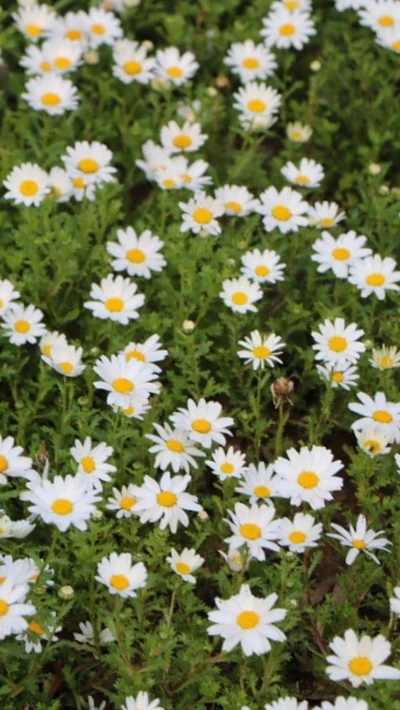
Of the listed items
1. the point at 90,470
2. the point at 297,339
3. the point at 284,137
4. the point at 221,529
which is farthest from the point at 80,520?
the point at 284,137

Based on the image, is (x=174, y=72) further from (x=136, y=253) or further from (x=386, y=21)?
(x=136, y=253)

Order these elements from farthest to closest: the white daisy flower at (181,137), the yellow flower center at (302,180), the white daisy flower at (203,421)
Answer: the white daisy flower at (181,137)
the yellow flower center at (302,180)
the white daisy flower at (203,421)

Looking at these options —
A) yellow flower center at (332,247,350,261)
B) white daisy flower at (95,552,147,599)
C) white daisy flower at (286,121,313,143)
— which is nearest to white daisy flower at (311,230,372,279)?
A: yellow flower center at (332,247,350,261)

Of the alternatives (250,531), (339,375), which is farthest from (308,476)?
(339,375)

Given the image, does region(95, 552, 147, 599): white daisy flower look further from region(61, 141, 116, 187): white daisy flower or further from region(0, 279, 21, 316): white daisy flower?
region(61, 141, 116, 187): white daisy flower

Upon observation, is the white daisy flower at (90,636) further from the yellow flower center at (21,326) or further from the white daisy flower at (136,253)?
the white daisy flower at (136,253)

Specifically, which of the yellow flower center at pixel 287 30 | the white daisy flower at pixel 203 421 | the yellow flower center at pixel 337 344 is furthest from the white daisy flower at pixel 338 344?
the yellow flower center at pixel 287 30

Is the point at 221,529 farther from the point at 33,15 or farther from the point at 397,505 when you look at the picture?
the point at 33,15
